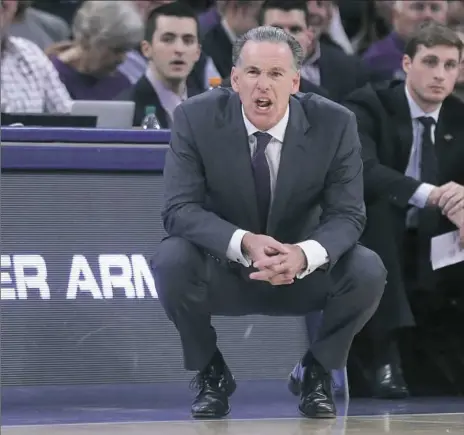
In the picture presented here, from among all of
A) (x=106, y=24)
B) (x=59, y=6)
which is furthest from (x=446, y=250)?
(x=59, y=6)

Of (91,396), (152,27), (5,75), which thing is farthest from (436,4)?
(91,396)

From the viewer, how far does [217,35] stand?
699 centimetres

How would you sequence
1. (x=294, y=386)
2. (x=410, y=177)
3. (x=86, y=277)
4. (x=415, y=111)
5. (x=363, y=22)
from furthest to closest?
1. (x=363, y=22)
2. (x=415, y=111)
3. (x=410, y=177)
4. (x=86, y=277)
5. (x=294, y=386)

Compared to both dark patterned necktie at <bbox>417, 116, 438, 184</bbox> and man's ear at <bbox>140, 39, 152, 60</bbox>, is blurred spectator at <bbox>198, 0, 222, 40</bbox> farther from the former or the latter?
dark patterned necktie at <bbox>417, 116, 438, 184</bbox>

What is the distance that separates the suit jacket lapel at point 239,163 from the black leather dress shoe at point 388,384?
0.98 m

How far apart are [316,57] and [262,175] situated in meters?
2.54

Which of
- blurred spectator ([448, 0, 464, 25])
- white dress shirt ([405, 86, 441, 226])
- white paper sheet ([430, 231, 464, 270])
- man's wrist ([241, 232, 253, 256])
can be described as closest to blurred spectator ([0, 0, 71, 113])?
white dress shirt ([405, 86, 441, 226])

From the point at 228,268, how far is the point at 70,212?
925 mm

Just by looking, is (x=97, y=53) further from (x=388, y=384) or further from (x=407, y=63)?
(x=388, y=384)

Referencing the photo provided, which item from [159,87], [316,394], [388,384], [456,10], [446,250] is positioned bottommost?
[388,384]

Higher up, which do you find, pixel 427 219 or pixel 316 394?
pixel 427 219

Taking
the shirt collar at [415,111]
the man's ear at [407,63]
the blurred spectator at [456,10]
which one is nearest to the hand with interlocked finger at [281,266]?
the shirt collar at [415,111]

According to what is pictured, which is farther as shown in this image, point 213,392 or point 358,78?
point 358,78

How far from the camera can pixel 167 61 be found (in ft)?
20.9
